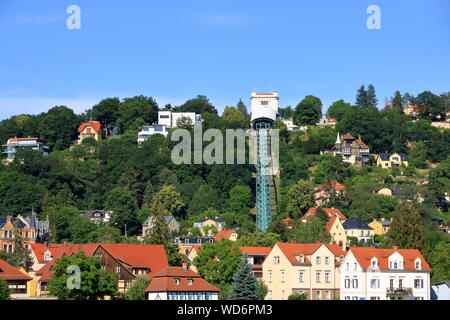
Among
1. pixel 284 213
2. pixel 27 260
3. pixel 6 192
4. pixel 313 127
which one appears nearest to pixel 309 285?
pixel 27 260

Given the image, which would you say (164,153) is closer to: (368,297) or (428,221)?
(428,221)

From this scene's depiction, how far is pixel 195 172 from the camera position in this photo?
127 metres

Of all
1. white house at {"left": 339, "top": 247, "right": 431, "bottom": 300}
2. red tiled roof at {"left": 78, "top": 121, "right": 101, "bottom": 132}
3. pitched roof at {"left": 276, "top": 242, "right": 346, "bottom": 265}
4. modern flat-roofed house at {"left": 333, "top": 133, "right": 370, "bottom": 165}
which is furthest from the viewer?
red tiled roof at {"left": 78, "top": 121, "right": 101, "bottom": 132}

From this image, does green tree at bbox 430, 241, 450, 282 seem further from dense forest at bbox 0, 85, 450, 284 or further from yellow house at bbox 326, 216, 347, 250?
yellow house at bbox 326, 216, 347, 250

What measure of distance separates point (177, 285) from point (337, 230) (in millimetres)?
42506

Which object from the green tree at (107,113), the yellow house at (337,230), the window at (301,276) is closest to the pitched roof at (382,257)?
the window at (301,276)

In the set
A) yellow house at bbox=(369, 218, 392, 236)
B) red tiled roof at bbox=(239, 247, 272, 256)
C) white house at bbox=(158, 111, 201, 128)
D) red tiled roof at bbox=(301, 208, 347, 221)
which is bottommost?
red tiled roof at bbox=(239, 247, 272, 256)

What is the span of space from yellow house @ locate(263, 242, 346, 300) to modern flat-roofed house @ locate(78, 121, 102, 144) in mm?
89019

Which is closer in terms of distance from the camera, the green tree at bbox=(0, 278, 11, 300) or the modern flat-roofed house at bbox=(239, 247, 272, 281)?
the green tree at bbox=(0, 278, 11, 300)

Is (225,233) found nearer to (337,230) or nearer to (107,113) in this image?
(337,230)

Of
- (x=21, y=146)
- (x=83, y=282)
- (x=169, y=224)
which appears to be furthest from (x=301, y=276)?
(x=21, y=146)

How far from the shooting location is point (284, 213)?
108750 millimetres

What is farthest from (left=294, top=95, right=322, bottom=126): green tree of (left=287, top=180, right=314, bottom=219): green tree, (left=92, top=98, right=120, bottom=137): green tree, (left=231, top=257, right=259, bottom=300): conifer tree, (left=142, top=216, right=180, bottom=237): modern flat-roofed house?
(left=231, top=257, right=259, bottom=300): conifer tree

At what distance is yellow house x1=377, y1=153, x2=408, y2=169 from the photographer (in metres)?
131
